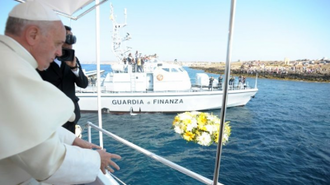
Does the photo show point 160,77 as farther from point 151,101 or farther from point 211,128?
point 211,128

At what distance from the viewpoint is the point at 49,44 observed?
68 centimetres

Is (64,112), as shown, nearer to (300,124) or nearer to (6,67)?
(6,67)

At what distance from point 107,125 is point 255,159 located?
7.84m

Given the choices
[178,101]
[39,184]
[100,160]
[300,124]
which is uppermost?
[100,160]

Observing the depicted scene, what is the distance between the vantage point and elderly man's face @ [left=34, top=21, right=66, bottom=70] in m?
0.67

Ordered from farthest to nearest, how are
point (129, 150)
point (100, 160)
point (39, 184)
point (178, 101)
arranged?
point (178, 101), point (129, 150), point (39, 184), point (100, 160)

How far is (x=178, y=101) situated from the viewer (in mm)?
12398

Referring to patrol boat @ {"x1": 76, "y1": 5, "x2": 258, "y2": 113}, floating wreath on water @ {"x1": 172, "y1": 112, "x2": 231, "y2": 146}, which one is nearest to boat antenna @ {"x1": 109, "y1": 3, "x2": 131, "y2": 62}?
patrol boat @ {"x1": 76, "y1": 5, "x2": 258, "y2": 113}

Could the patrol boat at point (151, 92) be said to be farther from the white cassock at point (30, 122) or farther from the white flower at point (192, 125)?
the white cassock at point (30, 122)

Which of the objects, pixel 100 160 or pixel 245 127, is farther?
pixel 245 127

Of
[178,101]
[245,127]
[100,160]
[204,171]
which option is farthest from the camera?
[178,101]

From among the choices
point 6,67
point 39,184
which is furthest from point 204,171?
point 6,67

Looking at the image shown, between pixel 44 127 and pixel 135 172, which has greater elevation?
pixel 44 127

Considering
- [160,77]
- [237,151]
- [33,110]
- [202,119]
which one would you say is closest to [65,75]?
[33,110]
